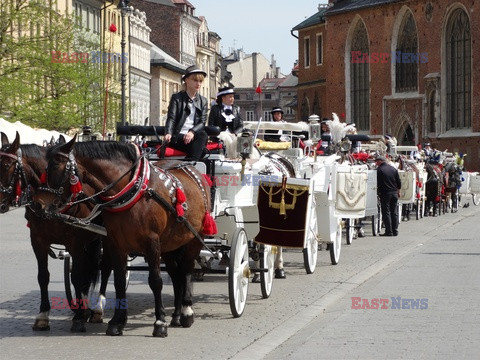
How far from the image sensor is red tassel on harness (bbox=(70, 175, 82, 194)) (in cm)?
1017

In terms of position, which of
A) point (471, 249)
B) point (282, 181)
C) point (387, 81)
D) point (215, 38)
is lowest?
point (471, 249)

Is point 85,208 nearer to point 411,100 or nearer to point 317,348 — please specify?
point 317,348

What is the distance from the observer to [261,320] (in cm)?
1134

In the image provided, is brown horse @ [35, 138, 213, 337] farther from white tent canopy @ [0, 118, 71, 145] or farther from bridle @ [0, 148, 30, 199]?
white tent canopy @ [0, 118, 71, 145]

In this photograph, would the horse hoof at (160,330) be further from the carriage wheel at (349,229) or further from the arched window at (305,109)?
the arched window at (305,109)

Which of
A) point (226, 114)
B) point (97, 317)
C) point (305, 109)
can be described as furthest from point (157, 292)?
point (305, 109)

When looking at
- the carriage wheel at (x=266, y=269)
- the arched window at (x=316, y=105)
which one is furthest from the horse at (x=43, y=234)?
the arched window at (x=316, y=105)

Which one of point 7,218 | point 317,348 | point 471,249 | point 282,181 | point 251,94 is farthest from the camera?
point 251,94

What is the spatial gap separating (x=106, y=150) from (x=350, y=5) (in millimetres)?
74403

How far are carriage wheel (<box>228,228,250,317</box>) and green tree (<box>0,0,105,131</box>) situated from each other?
27.8 metres

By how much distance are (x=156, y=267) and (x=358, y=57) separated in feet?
238

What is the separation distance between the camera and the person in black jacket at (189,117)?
1191 cm

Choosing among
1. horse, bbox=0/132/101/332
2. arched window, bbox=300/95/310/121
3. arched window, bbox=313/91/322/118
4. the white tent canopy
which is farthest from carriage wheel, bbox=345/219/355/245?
arched window, bbox=300/95/310/121

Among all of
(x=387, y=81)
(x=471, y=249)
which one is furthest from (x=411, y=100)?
(x=471, y=249)
